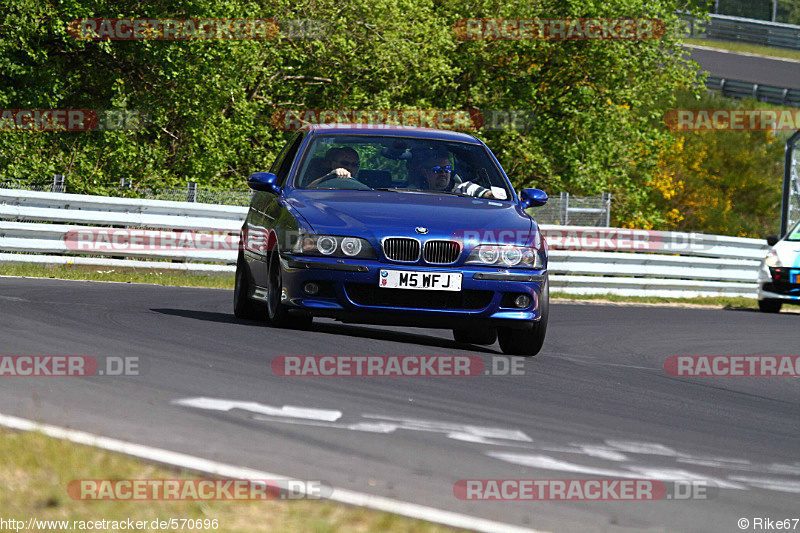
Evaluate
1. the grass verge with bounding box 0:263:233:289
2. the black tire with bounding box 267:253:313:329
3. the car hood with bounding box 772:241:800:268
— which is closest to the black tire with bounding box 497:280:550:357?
the black tire with bounding box 267:253:313:329

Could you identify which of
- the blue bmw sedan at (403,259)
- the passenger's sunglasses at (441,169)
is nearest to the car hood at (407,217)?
the blue bmw sedan at (403,259)

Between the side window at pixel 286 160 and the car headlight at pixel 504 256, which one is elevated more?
the side window at pixel 286 160

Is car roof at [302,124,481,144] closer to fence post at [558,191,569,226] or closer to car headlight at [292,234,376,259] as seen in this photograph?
car headlight at [292,234,376,259]

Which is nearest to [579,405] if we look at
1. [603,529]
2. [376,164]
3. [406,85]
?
[603,529]

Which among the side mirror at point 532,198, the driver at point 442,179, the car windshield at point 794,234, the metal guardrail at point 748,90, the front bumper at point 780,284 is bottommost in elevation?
the front bumper at point 780,284

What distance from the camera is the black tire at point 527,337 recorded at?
940cm

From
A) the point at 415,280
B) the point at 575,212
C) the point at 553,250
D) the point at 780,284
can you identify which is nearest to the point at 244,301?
the point at 415,280

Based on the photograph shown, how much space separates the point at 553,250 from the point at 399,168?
11793 mm

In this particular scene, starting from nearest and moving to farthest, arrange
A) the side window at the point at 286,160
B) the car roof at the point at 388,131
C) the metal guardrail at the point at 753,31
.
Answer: the car roof at the point at 388,131 → the side window at the point at 286,160 → the metal guardrail at the point at 753,31

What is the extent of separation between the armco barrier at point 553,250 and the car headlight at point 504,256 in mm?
10183

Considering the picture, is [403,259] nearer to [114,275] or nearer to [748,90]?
[114,275]

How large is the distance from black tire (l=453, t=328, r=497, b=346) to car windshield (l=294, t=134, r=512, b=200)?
46.7 inches

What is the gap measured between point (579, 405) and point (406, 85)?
22.6 m

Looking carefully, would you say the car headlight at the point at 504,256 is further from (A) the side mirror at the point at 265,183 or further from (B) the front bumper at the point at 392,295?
(A) the side mirror at the point at 265,183
